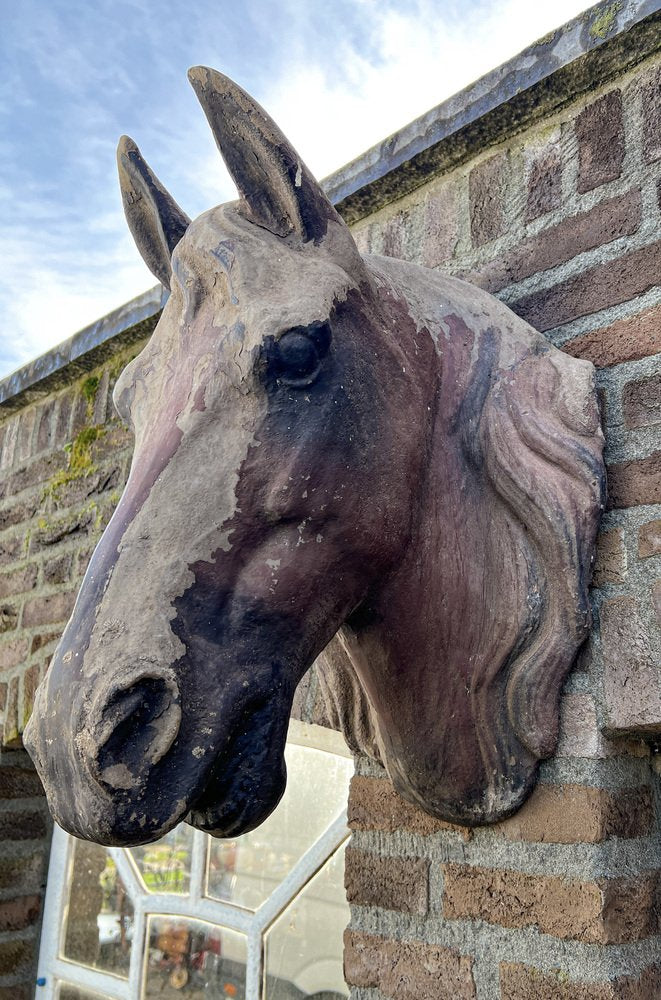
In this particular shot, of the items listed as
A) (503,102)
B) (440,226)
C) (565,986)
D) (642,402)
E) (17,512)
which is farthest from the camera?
(17,512)

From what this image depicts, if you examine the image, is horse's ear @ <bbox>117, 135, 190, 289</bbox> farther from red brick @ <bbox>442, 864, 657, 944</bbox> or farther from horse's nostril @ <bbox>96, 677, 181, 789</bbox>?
red brick @ <bbox>442, 864, 657, 944</bbox>

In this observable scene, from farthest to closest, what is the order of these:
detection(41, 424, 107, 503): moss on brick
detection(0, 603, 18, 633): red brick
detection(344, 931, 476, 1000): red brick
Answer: detection(0, 603, 18, 633): red brick < detection(41, 424, 107, 503): moss on brick < detection(344, 931, 476, 1000): red brick

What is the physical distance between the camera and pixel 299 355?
2.94ft

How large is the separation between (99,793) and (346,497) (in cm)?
39

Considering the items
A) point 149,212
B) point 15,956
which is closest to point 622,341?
point 149,212

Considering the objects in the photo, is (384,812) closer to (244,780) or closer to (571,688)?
(571,688)

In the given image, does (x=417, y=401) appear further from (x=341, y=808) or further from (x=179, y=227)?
(x=341, y=808)

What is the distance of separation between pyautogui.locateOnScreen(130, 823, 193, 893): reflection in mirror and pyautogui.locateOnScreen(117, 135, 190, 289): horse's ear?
5.51 feet

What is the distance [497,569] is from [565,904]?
16.7 inches

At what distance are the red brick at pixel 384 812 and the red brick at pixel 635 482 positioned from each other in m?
0.53

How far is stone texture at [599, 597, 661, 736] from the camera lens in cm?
99

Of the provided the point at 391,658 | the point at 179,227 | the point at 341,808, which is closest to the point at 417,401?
the point at 391,658

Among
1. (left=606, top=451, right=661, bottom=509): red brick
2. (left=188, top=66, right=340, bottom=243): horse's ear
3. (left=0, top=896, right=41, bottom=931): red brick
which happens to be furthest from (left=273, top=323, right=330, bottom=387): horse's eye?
(left=0, top=896, right=41, bottom=931): red brick

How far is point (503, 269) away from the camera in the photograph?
1319 millimetres
